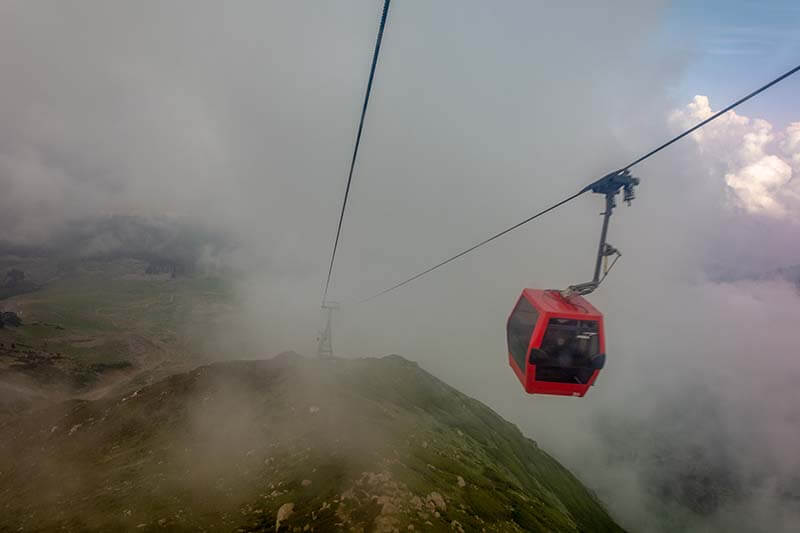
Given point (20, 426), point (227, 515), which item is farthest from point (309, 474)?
point (20, 426)

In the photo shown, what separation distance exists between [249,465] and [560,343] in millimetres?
67366

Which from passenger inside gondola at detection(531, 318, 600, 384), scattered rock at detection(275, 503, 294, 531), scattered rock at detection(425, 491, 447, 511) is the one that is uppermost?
passenger inside gondola at detection(531, 318, 600, 384)

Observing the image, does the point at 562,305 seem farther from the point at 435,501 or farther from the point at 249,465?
the point at 249,465

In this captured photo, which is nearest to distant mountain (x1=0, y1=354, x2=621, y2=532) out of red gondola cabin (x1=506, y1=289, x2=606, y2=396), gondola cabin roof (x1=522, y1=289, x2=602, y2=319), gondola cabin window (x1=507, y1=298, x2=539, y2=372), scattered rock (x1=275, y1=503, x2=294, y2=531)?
scattered rock (x1=275, y1=503, x2=294, y2=531)

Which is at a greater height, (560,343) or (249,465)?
(560,343)

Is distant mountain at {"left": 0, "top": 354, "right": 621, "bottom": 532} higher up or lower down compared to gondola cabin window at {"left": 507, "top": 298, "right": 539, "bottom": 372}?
lower down

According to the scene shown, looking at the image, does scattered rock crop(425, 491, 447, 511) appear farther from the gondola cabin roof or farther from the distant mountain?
the gondola cabin roof

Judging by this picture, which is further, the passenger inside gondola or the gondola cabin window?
the gondola cabin window

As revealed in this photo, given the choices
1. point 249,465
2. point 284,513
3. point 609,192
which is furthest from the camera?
point 249,465

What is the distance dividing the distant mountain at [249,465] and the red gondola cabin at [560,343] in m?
40.9

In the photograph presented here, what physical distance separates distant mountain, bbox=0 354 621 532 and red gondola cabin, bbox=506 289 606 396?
40934 mm

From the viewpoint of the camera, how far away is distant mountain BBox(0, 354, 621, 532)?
175ft

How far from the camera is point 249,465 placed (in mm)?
67750

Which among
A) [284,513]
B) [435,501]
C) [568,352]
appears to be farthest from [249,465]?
[568,352]
